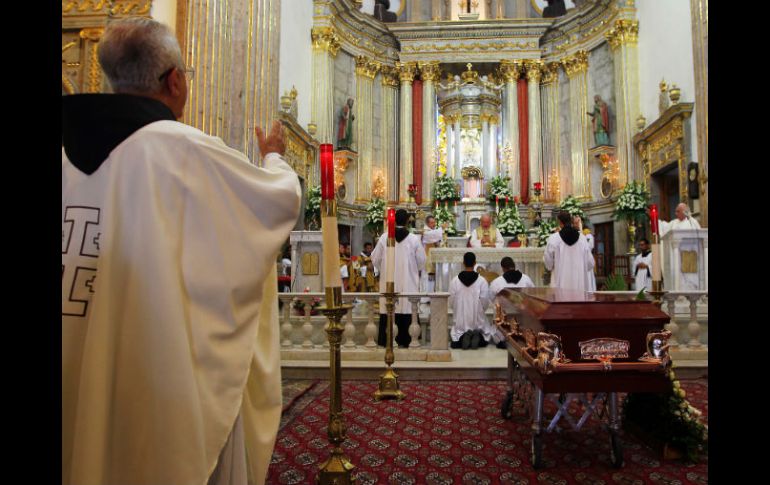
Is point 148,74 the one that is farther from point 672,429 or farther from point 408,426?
point 672,429

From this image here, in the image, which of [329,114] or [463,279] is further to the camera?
[329,114]

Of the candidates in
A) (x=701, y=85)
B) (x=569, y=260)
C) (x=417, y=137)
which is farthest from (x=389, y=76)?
(x=569, y=260)

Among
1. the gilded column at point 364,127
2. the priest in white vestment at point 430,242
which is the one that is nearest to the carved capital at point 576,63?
the gilded column at point 364,127

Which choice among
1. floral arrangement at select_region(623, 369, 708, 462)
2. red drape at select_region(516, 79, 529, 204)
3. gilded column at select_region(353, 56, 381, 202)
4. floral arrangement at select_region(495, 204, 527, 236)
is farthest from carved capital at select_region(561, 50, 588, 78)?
floral arrangement at select_region(623, 369, 708, 462)

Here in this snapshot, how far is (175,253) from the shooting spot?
4.43 feet

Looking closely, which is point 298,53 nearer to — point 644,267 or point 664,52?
point 664,52

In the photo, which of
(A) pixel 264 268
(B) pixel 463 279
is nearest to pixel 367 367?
(B) pixel 463 279

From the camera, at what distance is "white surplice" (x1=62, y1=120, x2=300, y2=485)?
1271mm

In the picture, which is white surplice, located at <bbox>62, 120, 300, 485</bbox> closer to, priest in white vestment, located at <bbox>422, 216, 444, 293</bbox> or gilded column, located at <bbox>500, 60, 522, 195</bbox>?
priest in white vestment, located at <bbox>422, 216, 444, 293</bbox>

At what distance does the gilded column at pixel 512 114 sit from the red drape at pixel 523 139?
0.53 ft

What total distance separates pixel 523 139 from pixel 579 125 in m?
1.84

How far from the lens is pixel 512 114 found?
657 inches

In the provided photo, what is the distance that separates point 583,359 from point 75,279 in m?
2.35

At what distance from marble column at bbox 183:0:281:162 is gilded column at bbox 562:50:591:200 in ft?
36.5
